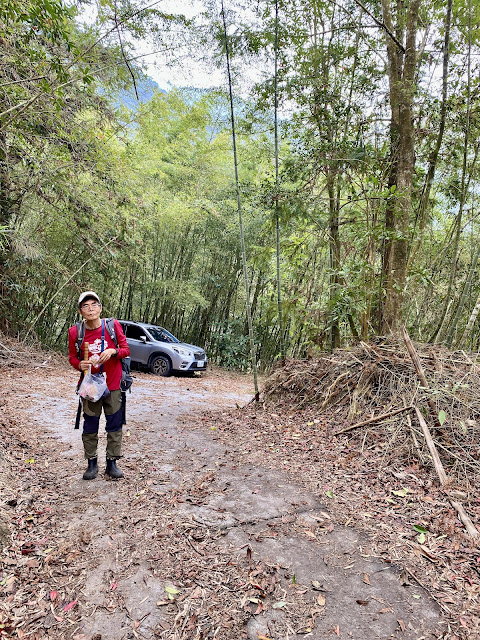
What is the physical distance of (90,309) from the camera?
258 cm

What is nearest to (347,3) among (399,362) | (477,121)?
(477,121)

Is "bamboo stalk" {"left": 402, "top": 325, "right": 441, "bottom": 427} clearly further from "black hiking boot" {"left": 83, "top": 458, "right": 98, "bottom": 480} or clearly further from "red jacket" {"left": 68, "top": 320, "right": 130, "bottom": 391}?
"black hiking boot" {"left": 83, "top": 458, "right": 98, "bottom": 480}

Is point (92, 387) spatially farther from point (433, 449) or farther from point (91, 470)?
point (433, 449)

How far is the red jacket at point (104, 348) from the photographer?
8.61 ft

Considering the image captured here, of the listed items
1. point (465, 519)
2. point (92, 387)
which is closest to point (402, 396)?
point (465, 519)

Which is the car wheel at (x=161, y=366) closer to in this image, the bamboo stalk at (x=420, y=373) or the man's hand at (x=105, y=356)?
the bamboo stalk at (x=420, y=373)

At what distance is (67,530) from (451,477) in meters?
2.55

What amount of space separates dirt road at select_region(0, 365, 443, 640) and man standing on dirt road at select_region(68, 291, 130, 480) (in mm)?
204

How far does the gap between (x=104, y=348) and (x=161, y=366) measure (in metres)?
7.19

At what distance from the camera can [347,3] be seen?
4859 mm

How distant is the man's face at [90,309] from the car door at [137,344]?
7066 millimetres

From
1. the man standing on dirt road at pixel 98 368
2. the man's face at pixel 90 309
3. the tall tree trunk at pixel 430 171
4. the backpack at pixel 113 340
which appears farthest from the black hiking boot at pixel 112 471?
the tall tree trunk at pixel 430 171

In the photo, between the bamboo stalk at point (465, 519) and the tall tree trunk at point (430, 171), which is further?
the tall tree trunk at point (430, 171)

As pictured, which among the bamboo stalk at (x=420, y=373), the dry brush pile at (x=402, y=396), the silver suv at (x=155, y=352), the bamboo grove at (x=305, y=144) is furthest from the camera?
the silver suv at (x=155, y=352)
